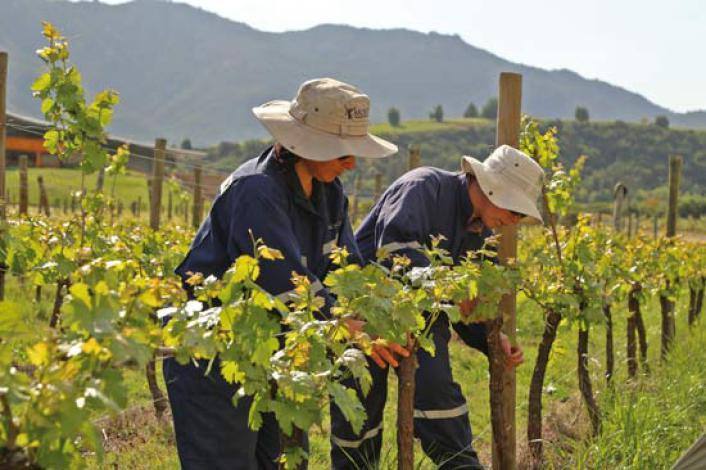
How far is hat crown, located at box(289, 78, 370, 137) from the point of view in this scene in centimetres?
305

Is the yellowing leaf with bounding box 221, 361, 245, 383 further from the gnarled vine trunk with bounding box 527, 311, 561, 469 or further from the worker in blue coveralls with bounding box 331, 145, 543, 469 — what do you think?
the gnarled vine trunk with bounding box 527, 311, 561, 469

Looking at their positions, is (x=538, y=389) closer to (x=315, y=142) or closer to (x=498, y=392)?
(x=498, y=392)

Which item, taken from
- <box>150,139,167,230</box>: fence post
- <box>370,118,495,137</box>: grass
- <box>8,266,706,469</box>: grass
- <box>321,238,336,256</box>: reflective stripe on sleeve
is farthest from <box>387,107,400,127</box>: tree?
<box>321,238,336,256</box>: reflective stripe on sleeve

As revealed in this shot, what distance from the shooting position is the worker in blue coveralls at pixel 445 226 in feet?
12.7

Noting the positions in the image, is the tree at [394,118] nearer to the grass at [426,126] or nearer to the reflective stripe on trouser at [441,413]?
the grass at [426,126]

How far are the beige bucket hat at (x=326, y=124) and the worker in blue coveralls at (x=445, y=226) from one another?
803mm

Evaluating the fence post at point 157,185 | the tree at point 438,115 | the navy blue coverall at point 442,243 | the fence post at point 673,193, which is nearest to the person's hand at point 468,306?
the navy blue coverall at point 442,243

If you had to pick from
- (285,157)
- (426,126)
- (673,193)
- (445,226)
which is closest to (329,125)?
(285,157)

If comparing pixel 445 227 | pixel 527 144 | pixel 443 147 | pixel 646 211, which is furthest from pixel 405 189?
pixel 443 147

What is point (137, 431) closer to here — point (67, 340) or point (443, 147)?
point (67, 340)

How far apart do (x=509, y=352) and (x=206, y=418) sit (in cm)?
156

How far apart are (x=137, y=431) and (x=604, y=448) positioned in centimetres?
277

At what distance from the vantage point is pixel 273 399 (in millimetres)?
2297

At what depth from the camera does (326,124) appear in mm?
3041
